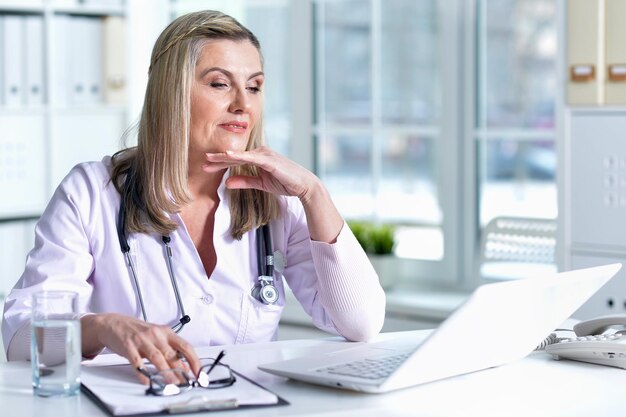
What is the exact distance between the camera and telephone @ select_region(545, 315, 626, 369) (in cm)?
187

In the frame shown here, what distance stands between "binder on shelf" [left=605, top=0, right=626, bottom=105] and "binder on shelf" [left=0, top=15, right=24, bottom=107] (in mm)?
2203

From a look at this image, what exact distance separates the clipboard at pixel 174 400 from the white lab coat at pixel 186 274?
1.44ft

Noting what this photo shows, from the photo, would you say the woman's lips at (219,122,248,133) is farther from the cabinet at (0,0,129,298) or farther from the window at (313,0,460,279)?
the cabinet at (0,0,129,298)

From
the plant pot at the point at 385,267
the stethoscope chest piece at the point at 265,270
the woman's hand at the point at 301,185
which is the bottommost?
the plant pot at the point at 385,267

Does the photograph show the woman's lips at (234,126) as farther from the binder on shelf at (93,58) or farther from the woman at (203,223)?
the binder on shelf at (93,58)

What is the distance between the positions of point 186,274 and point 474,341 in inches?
29.0

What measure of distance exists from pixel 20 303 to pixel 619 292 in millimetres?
1754

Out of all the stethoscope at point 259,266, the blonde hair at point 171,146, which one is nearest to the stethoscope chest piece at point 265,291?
the stethoscope at point 259,266

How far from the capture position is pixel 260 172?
2.26 meters

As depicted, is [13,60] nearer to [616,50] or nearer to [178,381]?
[616,50]

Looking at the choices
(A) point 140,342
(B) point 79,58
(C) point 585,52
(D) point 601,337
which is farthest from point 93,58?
(D) point 601,337

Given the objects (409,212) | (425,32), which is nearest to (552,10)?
(425,32)

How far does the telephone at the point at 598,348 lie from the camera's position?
1870 millimetres

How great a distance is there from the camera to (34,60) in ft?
13.5
